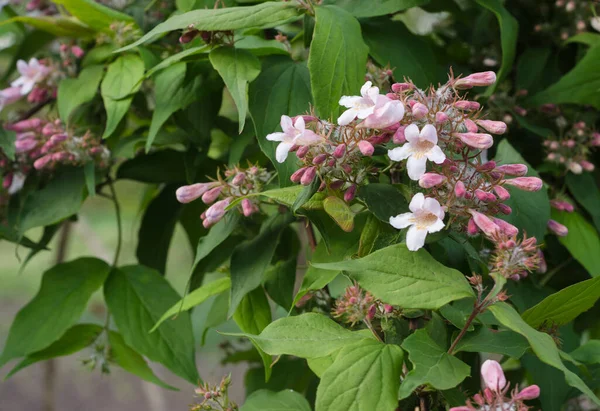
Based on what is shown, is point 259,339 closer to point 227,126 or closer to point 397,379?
point 397,379

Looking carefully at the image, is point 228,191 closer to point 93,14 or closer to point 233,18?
point 233,18

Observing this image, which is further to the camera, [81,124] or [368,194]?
[81,124]

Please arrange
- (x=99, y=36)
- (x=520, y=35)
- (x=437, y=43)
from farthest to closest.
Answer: (x=437, y=43) → (x=520, y=35) → (x=99, y=36)

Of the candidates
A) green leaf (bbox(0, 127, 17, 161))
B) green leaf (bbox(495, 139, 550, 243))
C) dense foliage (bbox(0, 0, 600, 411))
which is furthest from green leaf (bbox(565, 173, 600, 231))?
green leaf (bbox(0, 127, 17, 161))

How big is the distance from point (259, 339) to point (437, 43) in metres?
0.83

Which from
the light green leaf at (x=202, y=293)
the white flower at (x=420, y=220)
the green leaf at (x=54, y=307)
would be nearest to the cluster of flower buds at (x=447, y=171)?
the white flower at (x=420, y=220)

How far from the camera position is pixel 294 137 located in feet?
2.17

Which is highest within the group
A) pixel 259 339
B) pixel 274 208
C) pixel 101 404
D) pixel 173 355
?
pixel 259 339

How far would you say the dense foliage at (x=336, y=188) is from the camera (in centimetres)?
62

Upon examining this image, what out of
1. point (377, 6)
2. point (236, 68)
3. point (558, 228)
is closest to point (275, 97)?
point (236, 68)

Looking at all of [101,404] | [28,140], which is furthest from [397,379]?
[101,404]

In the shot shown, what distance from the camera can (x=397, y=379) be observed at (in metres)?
0.61

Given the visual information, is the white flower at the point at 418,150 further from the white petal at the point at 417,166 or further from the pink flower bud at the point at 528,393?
the pink flower bud at the point at 528,393

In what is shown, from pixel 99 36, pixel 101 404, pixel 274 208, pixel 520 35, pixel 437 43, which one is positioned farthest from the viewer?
pixel 101 404
